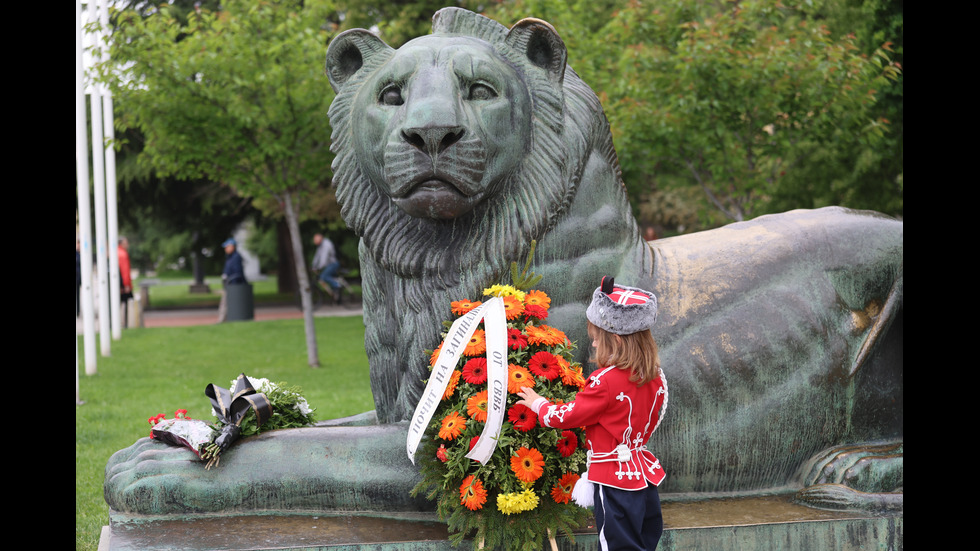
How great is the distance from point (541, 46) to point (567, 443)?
156 cm

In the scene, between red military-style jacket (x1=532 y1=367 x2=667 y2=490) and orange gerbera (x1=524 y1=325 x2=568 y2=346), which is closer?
red military-style jacket (x1=532 y1=367 x2=667 y2=490)

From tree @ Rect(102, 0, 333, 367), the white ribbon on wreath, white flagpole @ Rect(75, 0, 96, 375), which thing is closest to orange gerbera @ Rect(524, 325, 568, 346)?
the white ribbon on wreath

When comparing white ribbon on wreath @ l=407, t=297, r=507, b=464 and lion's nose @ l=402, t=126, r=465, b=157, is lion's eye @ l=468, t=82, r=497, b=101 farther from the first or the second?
white ribbon on wreath @ l=407, t=297, r=507, b=464

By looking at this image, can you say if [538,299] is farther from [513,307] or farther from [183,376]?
[183,376]

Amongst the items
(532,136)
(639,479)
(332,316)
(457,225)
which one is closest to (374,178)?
(457,225)

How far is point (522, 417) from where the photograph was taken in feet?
10.5

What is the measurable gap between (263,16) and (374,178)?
28.8ft

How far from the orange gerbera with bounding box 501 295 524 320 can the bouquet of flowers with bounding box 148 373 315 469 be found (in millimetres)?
1172

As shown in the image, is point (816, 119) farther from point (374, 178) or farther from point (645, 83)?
point (374, 178)

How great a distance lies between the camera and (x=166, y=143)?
12.5 metres

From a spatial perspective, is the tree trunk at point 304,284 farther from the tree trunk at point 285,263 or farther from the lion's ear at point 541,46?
the tree trunk at point 285,263

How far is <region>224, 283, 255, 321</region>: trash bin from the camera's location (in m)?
19.9

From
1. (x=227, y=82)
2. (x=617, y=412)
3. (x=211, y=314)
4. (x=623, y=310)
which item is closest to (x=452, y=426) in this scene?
(x=617, y=412)

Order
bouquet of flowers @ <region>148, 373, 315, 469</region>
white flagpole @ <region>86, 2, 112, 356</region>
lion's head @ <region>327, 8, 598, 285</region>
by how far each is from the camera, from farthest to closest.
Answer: white flagpole @ <region>86, 2, 112, 356</region> < bouquet of flowers @ <region>148, 373, 315, 469</region> < lion's head @ <region>327, 8, 598, 285</region>
